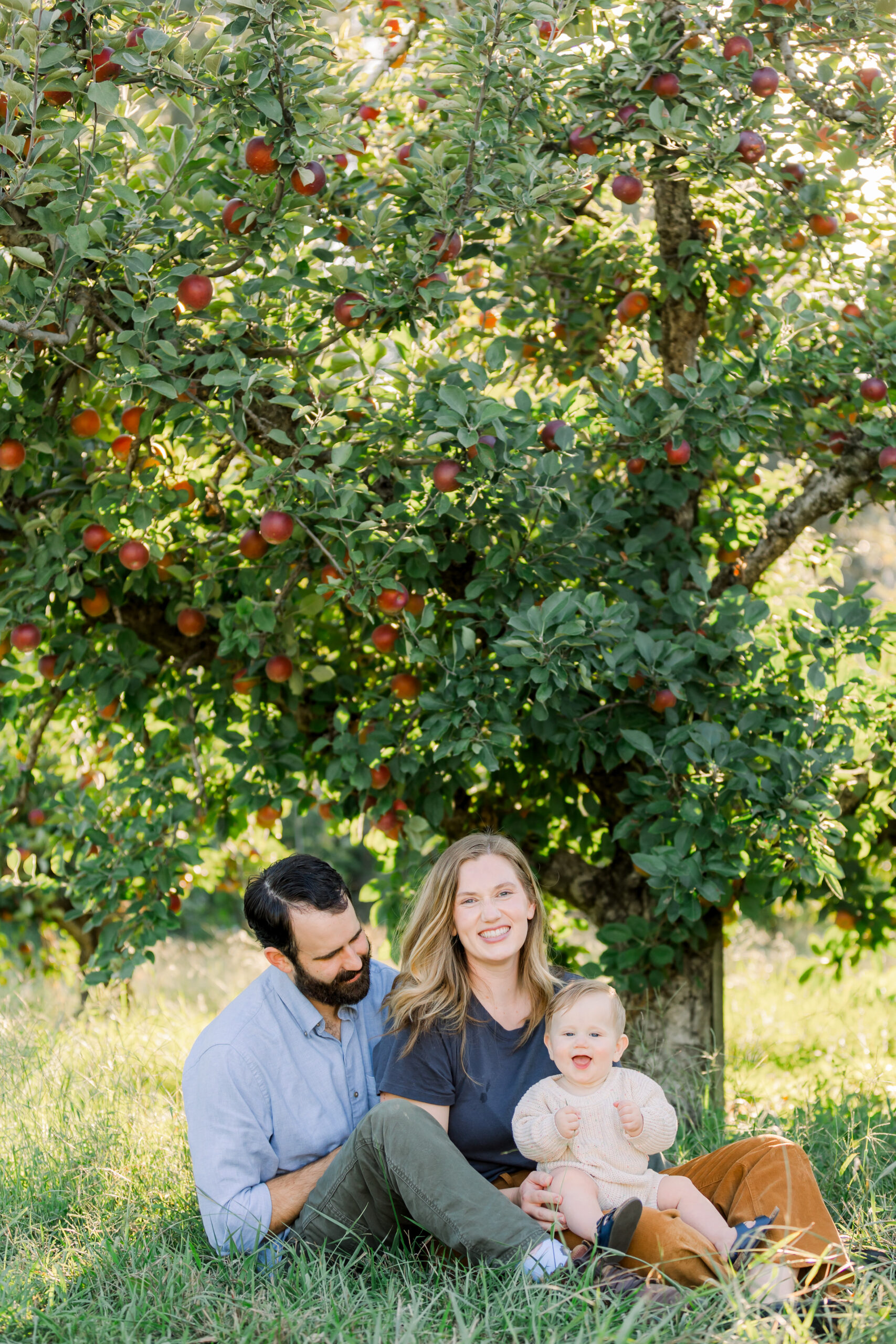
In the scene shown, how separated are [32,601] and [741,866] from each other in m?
1.93

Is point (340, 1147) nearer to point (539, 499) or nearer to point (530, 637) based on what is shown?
point (530, 637)

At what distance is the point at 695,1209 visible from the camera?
208cm

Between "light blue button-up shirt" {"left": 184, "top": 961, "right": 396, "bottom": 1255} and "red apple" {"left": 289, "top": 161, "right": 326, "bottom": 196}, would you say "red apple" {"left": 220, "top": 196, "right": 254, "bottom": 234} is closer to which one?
"red apple" {"left": 289, "top": 161, "right": 326, "bottom": 196}

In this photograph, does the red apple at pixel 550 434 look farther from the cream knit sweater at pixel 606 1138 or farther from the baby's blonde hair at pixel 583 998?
the cream knit sweater at pixel 606 1138

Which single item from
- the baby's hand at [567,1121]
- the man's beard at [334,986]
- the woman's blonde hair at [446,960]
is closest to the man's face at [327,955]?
the man's beard at [334,986]

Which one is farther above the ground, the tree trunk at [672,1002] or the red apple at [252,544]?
the red apple at [252,544]

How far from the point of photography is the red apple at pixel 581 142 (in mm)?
2840

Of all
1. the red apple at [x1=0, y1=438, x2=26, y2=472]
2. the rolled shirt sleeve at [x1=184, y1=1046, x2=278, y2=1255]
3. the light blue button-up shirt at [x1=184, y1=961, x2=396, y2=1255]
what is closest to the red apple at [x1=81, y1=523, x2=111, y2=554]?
the red apple at [x1=0, y1=438, x2=26, y2=472]

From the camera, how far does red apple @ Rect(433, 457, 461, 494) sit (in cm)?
267

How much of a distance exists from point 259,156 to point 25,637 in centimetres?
132

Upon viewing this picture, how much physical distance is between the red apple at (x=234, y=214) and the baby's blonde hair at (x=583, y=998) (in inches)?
69.8

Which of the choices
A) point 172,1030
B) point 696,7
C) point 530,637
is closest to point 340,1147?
point 530,637

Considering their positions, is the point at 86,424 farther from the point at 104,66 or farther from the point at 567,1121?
the point at 567,1121

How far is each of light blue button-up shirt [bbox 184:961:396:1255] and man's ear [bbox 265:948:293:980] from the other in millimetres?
25
